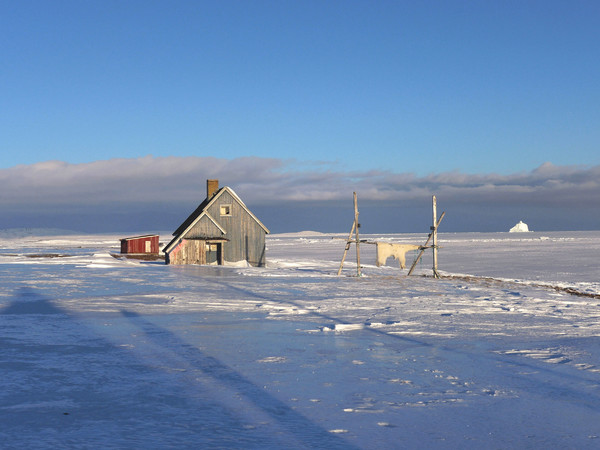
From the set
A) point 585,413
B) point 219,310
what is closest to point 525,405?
point 585,413

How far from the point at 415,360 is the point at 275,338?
325 cm

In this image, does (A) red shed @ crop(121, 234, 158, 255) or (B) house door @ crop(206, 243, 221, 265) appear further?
(A) red shed @ crop(121, 234, 158, 255)

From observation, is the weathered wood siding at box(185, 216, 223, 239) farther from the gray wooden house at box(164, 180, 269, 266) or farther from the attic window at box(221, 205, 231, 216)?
the attic window at box(221, 205, 231, 216)

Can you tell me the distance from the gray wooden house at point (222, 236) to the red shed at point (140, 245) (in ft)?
75.5

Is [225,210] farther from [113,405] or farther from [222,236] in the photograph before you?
[113,405]

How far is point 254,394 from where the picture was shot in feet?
24.8

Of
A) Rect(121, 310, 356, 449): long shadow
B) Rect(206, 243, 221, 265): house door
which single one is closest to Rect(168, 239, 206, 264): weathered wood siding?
Rect(206, 243, 221, 265): house door

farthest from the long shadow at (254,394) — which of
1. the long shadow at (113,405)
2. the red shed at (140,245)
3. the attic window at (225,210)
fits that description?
the red shed at (140,245)

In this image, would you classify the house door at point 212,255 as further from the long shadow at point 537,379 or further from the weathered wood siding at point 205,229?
the long shadow at point 537,379

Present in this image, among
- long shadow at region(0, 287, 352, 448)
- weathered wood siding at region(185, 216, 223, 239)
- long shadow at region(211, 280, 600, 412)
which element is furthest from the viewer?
weathered wood siding at region(185, 216, 223, 239)

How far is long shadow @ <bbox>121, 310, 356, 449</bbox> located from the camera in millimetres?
5906

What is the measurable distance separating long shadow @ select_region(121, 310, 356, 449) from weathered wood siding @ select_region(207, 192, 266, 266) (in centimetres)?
2682

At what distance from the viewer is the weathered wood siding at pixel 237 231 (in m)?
39.2

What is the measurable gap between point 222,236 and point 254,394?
3184 centimetres
